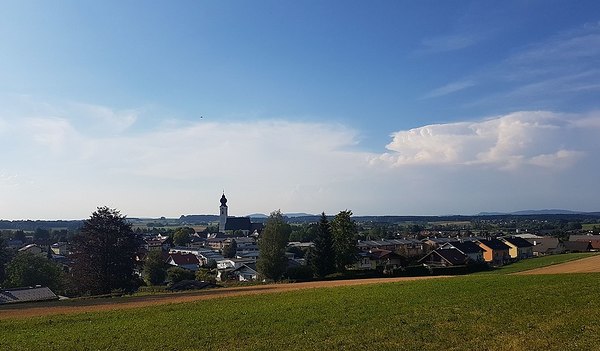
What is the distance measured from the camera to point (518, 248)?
337ft

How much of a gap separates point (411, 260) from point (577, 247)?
52.2 meters

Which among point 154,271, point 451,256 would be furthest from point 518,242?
point 154,271

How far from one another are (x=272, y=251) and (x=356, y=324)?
149ft

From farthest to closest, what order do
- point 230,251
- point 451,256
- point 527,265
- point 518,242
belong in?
point 230,251 < point 518,242 < point 451,256 < point 527,265

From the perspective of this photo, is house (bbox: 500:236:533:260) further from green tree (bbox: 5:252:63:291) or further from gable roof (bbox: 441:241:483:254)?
green tree (bbox: 5:252:63:291)

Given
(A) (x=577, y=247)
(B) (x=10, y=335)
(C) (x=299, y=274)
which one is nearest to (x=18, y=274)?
(C) (x=299, y=274)

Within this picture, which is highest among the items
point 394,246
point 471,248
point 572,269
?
point 572,269

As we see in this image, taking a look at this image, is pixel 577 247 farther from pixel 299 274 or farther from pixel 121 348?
pixel 121 348

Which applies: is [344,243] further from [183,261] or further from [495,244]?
[495,244]

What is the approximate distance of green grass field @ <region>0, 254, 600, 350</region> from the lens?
15820 millimetres

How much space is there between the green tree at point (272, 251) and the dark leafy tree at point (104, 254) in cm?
1750

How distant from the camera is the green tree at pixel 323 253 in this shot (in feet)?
210

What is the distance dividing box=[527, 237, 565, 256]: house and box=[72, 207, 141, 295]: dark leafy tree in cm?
8754

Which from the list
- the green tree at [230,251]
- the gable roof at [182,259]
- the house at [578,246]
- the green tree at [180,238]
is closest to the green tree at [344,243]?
the gable roof at [182,259]
